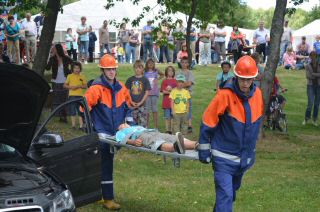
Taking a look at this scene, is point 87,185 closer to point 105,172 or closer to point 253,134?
point 105,172

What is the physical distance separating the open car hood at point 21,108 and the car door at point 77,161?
0.60ft

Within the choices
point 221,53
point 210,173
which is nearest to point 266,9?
point 221,53

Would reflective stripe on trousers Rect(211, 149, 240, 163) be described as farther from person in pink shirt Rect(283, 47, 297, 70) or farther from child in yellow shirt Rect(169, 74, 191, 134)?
person in pink shirt Rect(283, 47, 297, 70)

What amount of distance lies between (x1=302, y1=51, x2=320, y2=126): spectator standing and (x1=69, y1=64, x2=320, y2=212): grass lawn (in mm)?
1934

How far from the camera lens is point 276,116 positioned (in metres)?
19.0

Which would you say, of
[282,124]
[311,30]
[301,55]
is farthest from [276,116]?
[311,30]

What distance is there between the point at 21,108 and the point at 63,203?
1.59 metres

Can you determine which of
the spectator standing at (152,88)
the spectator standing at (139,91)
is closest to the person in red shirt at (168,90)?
the spectator standing at (152,88)

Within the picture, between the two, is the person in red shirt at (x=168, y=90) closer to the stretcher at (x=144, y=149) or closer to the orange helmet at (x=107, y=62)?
the orange helmet at (x=107, y=62)

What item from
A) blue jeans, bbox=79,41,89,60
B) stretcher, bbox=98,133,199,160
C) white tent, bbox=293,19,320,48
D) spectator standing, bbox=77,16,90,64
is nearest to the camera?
stretcher, bbox=98,133,199,160

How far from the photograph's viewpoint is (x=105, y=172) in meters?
10.0

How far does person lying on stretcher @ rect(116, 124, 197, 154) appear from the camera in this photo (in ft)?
31.1

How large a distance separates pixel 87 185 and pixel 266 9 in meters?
125

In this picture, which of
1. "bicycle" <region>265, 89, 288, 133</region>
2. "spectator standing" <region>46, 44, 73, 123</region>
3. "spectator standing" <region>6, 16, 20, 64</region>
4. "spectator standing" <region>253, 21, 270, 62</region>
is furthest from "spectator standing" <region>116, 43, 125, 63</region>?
"bicycle" <region>265, 89, 288, 133</region>
